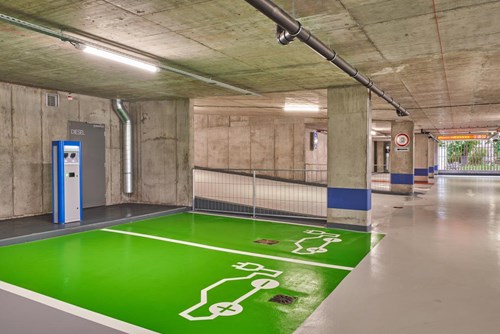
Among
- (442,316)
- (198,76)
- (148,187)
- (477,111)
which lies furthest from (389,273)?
(477,111)

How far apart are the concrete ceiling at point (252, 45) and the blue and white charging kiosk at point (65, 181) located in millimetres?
1474

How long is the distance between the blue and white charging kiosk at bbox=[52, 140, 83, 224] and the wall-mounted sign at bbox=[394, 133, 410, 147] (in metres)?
13.0

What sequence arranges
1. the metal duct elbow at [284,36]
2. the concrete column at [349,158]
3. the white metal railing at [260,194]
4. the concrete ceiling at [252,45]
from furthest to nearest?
the white metal railing at [260,194], the concrete column at [349,158], the concrete ceiling at [252,45], the metal duct elbow at [284,36]

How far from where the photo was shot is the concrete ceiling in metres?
3.97

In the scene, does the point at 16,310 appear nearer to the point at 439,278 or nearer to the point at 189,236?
the point at 189,236

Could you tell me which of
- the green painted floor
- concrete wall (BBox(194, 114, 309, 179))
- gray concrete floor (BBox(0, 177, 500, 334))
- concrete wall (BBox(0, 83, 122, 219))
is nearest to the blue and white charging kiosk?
the green painted floor

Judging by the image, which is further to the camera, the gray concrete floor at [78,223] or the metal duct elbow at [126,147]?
the metal duct elbow at [126,147]

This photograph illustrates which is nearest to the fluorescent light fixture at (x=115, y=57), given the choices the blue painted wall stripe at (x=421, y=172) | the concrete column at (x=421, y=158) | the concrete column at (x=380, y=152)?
the concrete column at (x=421, y=158)

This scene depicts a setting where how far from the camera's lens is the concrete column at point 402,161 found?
15609 millimetres

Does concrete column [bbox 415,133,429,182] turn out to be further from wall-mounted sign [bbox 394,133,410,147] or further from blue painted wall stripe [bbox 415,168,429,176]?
wall-mounted sign [bbox 394,133,410,147]

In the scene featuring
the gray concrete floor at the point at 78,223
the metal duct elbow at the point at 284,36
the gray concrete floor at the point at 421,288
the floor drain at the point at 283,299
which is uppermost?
the metal duct elbow at the point at 284,36

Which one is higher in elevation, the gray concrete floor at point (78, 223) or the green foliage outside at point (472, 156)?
the green foliage outside at point (472, 156)

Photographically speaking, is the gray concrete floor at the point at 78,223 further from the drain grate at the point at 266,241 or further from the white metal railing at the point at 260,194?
the drain grate at the point at 266,241

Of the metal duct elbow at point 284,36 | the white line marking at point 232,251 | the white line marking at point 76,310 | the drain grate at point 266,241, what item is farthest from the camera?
the drain grate at point 266,241
